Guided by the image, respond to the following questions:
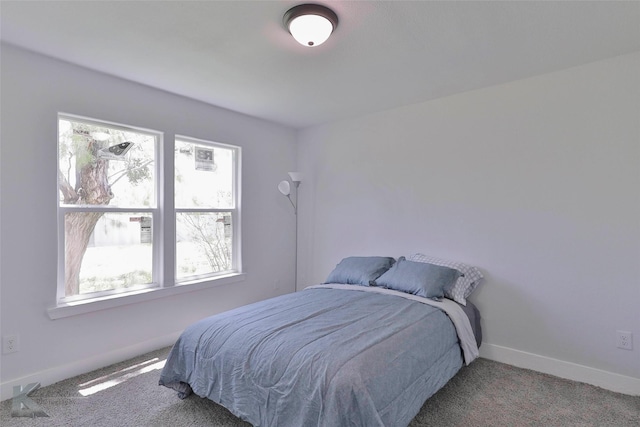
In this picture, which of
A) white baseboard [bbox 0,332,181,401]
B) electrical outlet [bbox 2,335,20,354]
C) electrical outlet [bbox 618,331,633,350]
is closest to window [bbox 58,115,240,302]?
electrical outlet [bbox 2,335,20,354]

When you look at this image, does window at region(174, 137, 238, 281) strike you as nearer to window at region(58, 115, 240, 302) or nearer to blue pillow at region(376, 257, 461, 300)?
window at region(58, 115, 240, 302)

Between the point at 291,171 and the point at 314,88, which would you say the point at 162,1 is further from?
the point at 291,171

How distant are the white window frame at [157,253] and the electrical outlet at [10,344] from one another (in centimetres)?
24

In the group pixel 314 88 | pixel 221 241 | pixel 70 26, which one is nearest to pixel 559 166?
pixel 314 88

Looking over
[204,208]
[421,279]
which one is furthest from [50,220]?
[421,279]

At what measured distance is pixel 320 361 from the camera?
1662mm

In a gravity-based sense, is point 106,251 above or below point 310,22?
below

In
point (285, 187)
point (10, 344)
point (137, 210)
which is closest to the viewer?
point (10, 344)

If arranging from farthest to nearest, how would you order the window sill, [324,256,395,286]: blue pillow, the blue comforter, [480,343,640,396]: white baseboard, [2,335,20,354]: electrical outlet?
[324,256,395,286]: blue pillow, the window sill, [480,343,640,396]: white baseboard, [2,335,20,354]: electrical outlet, the blue comforter

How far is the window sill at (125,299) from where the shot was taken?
2492mm

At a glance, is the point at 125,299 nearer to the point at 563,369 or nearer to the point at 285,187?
the point at 285,187

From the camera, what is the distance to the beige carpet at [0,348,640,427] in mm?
2016

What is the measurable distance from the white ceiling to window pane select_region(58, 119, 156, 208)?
0.51 m

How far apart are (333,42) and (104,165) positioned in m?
2.13
